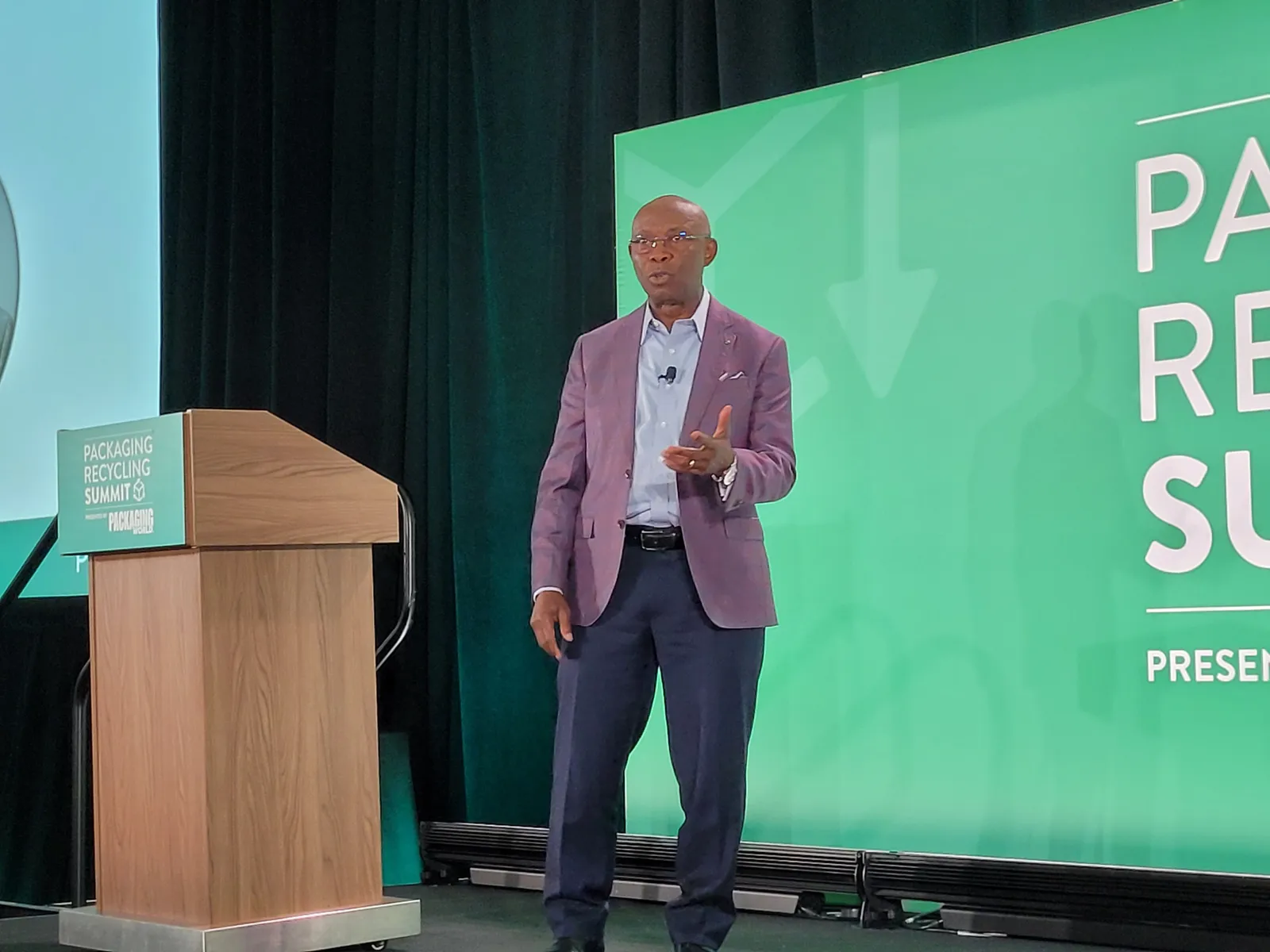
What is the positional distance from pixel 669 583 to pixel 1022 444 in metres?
1.03

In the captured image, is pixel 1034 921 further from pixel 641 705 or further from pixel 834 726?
pixel 641 705

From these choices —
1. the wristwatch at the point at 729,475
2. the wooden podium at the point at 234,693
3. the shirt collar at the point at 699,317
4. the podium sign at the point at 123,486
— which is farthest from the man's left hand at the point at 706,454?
the podium sign at the point at 123,486

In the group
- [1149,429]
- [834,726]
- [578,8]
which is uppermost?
[578,8]

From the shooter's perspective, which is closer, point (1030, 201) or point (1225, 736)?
point (1225, 736)

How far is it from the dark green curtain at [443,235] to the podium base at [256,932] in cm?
170

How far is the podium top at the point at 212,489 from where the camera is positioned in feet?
8.87

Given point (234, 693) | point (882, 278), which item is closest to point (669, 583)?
point (234, 693)

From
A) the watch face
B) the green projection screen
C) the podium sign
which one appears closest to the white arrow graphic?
the green projection screen

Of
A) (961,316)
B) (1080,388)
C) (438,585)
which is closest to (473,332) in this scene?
(438,585)

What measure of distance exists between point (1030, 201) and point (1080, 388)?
1.38 feet

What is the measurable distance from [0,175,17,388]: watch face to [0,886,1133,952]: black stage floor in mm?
1872

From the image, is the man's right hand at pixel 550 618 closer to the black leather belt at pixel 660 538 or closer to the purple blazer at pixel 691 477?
the purple blazer at pixel 691 477

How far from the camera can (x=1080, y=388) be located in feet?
10.3

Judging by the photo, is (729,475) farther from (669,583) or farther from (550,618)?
(550,618)
